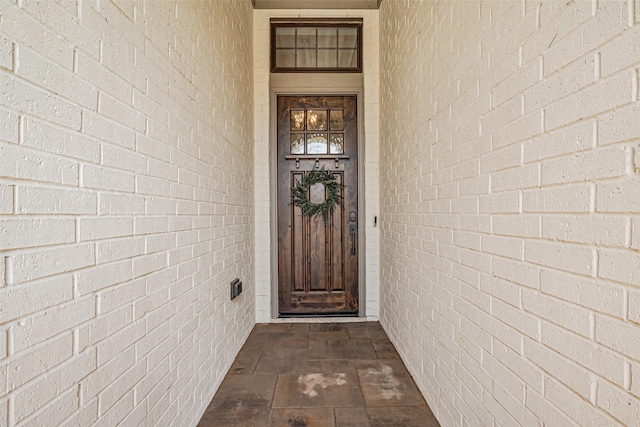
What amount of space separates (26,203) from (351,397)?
1.90 meters

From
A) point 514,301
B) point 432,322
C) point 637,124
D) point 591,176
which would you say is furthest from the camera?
point 432,322

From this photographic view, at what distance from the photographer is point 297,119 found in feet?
11.6

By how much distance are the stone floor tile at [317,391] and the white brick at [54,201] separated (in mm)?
1556

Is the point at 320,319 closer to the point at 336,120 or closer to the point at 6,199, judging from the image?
the point at 336,120

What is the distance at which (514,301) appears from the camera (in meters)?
1.11

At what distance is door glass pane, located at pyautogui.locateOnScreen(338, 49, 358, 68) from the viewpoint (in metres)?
3.57

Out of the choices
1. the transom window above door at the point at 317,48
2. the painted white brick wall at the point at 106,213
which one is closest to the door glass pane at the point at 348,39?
the transom window above door at the point at 317,48

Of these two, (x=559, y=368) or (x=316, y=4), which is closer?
(x=559, y=368)

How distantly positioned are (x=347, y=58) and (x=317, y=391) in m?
3.21

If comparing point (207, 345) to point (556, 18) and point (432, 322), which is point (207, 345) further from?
point (556, 18)

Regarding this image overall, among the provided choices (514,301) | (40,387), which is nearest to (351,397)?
(514,301)

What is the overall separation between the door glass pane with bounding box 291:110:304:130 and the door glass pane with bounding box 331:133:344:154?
0.37 meters

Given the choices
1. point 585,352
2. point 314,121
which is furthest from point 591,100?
point 314,121

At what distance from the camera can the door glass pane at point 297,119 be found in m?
A: 3.54
